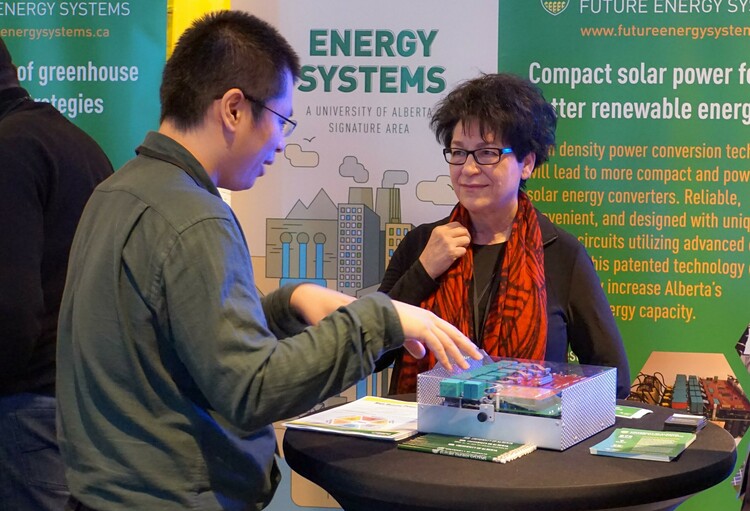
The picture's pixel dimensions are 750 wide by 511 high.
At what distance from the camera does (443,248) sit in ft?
8.60

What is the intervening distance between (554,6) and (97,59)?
1749mm

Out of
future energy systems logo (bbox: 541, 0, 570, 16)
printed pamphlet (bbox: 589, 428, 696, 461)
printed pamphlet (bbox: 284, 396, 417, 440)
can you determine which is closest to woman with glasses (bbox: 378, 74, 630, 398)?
printed pamphlet (bbox: 284, 396, 417, 440)

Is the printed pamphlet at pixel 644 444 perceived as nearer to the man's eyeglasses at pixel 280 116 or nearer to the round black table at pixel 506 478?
the round black table at pixel 506 478

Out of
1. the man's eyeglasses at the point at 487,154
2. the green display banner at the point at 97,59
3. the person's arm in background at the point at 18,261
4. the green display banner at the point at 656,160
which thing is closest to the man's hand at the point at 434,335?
the person's arm in background at the point at 18,261

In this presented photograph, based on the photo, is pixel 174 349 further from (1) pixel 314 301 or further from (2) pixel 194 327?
(1) pixel 314 301

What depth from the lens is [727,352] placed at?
305 cm

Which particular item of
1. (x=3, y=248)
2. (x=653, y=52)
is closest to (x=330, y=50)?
(x=653, y=52)


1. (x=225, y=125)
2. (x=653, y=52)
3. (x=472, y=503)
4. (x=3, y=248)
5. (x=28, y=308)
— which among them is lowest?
(x=472, y=503)

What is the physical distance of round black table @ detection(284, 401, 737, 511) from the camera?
1451mm

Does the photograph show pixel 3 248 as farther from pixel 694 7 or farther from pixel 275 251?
pixel 694 7

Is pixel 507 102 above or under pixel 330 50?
under

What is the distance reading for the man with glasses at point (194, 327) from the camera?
1331mm

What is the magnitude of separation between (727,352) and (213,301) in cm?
228

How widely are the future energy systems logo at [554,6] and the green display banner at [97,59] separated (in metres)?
1.44
